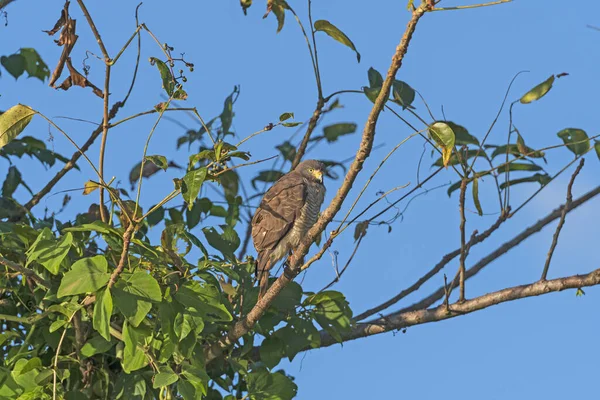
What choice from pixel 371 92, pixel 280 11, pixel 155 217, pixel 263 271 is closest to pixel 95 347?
pixel 263 271

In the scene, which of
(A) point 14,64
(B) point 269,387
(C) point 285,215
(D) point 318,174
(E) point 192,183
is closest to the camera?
(E) point 192,183

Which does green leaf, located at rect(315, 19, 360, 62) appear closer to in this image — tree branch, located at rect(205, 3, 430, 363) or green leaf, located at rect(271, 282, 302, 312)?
green leaf, located at rect(271, 282, 302, 312)

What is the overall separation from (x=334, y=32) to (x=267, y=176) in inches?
51.1

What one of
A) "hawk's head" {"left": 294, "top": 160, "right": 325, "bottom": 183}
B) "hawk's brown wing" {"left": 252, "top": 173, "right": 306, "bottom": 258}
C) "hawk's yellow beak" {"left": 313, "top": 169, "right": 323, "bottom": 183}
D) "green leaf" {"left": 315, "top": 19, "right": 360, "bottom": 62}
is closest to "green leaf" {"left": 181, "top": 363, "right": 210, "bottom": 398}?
"hawk's brown wing" {"left": 252, "top": 173, "right": 306, "bottom": 258}

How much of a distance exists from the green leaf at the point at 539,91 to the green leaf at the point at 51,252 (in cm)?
214

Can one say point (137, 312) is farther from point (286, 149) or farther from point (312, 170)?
point (312, 170)

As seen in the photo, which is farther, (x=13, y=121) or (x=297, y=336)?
(x=297, y=336)

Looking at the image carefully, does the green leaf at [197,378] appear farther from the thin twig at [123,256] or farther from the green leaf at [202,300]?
the thin twig at [123,256]

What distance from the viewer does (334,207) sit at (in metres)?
3.18

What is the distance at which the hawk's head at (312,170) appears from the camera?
590cm

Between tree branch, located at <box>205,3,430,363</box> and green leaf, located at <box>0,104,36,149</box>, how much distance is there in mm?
1130

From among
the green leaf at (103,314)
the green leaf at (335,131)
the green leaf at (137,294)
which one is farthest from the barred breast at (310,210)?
the green leaf at (103,314)

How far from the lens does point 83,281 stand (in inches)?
129

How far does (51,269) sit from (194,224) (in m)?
1.58
